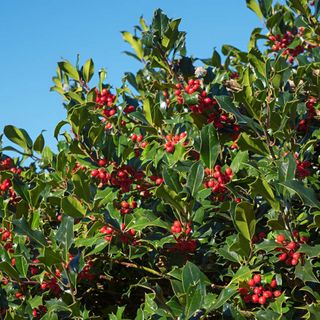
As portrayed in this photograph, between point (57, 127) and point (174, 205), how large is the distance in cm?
117

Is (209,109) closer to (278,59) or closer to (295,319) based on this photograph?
(278,59)

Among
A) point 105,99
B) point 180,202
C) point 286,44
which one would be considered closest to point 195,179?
point 180,202

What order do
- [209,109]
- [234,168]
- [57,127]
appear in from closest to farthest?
[234,168], [209,109], [57,127]

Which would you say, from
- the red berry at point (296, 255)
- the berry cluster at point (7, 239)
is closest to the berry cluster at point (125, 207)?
the berry cluster at point (7, 239)

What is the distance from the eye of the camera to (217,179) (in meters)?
2.83

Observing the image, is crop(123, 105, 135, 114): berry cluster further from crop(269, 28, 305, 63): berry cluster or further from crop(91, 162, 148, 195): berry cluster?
crop(269, 28, 305, 63): berry cluster

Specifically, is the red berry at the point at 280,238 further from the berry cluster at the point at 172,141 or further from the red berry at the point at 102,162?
the red berry at the point at 102,162

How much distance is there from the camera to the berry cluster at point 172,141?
124 inches

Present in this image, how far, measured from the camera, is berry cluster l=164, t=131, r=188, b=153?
315cm

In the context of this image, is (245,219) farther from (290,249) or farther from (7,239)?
(7,239)

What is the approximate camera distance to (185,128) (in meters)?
3.28

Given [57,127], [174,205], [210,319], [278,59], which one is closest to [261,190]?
[174,205]

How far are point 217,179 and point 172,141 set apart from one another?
0.52 metres

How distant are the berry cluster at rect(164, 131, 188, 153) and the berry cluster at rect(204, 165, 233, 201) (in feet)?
1.13
